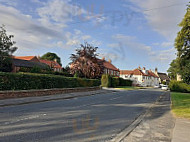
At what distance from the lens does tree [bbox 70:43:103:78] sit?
1201 inches

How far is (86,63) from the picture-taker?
30.7m

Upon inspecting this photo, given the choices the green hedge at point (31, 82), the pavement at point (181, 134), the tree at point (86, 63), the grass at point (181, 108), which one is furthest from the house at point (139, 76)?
the pavement at point (181, 134)

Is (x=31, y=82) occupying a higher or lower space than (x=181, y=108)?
higher

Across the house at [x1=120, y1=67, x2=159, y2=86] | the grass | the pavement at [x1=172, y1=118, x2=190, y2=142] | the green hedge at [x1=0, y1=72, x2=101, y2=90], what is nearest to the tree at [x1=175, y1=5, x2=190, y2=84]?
the grass

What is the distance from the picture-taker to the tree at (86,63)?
30500 millimetres

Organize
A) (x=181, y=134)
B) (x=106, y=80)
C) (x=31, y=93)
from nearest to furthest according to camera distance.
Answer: (x=181, y=134), (x=31, y=93), (x=106, y=80)

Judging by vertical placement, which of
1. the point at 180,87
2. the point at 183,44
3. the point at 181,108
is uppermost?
the point at 183,44

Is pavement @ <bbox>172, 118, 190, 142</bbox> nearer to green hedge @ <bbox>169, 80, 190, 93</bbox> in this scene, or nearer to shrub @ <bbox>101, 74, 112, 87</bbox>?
shrub @ <bbox>101, 74, 112, 87</bbox>

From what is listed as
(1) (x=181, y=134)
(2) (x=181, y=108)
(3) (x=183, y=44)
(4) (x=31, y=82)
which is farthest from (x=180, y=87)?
(1) (x=181, y=134)

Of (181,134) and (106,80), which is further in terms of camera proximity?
(106,80)

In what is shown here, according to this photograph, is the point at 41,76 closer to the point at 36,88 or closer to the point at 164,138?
the point at 36,88

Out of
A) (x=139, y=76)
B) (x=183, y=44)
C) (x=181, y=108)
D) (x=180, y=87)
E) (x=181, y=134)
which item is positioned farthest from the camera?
(x=139, y=76)

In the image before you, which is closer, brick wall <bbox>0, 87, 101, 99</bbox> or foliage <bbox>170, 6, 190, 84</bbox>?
brick wall <bbox>0, 87, 101, 99</bbox>

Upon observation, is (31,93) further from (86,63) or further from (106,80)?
(106,80)
